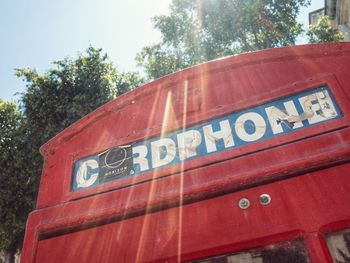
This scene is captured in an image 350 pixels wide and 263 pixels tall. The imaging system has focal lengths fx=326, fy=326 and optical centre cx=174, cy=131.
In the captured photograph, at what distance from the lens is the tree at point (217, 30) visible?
11196 millimetres

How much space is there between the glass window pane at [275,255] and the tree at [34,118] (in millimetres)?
8353

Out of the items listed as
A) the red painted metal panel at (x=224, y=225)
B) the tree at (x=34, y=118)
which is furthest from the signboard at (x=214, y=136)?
the tree at (x=34, y=118)

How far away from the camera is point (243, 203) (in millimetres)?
1693

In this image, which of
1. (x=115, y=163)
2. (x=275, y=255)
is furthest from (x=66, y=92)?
(x=275, y=255)

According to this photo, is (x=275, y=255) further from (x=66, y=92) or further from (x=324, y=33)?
(x=324, y=33)

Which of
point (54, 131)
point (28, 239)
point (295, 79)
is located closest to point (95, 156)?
point (28, 239)

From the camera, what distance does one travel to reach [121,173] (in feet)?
6.97

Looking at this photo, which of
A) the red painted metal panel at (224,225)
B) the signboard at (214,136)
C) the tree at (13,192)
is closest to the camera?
the red painted metal panel at (224,225)

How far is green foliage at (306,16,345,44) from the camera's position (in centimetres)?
1100

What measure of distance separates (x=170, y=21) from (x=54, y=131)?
6.22 meters

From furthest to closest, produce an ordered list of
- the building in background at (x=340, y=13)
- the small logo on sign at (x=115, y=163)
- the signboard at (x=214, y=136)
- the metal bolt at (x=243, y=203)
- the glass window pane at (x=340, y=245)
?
the building in background at (x=340, y=13), the small logo on sign at (x=115, y=163), the signboard at (x=214, y=136), the metal bolt at (x=243, y=203), the glass window pane at (x=340, y=245)

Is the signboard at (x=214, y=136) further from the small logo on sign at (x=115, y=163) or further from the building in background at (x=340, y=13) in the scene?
the building in background at (x=340, y=13)

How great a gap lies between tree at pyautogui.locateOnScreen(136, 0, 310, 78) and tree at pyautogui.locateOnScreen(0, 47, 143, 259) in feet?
9.10

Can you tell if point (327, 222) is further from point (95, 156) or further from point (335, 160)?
point (95, 156)
